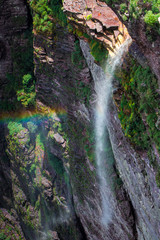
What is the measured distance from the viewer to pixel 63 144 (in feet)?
49.6

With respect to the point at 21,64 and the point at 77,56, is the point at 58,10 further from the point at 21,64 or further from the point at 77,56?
the point at 21,64

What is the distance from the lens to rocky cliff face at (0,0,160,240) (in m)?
7.97

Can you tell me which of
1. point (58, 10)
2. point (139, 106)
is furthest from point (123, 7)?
point (58, 10)

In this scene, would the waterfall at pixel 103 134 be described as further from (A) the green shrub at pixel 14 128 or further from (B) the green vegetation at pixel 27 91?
(A) the green shrub at pixel 14 128

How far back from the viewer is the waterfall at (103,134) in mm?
9391

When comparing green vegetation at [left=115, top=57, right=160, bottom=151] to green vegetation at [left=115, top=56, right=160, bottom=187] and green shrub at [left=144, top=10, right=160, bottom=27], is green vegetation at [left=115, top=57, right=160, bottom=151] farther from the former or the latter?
green shrub at [left=144, top=10, right=160, bottom=27]

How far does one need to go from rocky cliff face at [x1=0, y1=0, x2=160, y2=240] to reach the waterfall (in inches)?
6.6

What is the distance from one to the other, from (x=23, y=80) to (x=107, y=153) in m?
8.60

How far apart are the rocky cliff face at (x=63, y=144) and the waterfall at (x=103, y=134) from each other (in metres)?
0.17

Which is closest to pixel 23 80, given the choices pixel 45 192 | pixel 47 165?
pixel 47 165

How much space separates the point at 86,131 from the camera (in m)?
12.9

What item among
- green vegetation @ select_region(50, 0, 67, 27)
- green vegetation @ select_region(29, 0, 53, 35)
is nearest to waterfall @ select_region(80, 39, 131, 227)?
green vegetation @ select_region(50, 0, 67, 27)

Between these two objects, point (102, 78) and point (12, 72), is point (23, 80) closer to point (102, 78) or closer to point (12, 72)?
point (12, 72)

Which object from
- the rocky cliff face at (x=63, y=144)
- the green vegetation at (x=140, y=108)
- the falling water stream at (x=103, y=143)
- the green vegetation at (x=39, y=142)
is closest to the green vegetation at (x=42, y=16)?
the rocky cliff face at (x=63, y=144)
